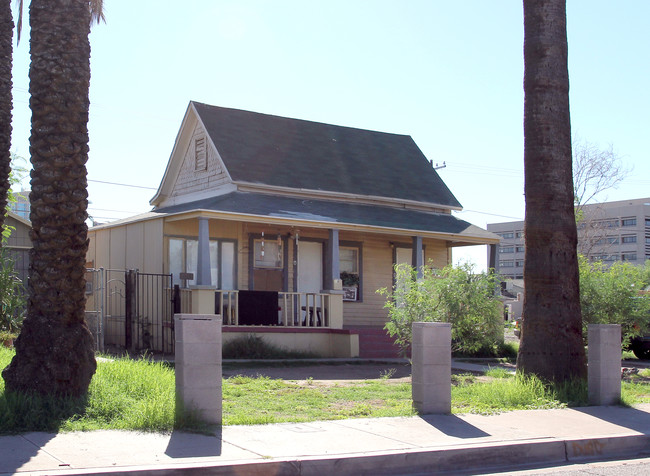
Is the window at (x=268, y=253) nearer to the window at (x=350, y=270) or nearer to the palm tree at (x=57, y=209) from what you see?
the window at (x=350, y=270)

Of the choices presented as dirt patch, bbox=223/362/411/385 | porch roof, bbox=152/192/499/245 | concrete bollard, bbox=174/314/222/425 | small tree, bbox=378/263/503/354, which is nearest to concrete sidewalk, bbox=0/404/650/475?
concrete bollard, bbox=174/314/222/425

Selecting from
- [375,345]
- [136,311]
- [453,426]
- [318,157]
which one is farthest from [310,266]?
[453,426]

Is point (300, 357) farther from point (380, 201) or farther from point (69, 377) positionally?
point (69, 377)

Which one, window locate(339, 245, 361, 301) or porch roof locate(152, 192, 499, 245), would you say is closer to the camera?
porch roof locate(152, 192, 499, 245)

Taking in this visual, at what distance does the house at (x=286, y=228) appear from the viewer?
60.1 feet

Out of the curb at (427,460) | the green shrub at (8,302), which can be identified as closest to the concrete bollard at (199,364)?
the curb at (427,460)

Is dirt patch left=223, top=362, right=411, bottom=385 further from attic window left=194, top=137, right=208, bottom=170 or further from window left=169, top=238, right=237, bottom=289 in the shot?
attic window left=194, top=137, right=208, bottom=170

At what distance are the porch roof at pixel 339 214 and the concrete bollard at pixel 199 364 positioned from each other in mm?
9409

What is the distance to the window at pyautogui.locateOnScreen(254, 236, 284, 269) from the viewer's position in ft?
67.6

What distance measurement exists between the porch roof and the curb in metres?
11.0

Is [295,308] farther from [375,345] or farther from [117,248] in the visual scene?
[117,248]

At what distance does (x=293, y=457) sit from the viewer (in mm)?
6828

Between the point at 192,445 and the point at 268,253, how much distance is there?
13745 millimetres

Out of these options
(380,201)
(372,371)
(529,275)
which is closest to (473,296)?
(372,371)
